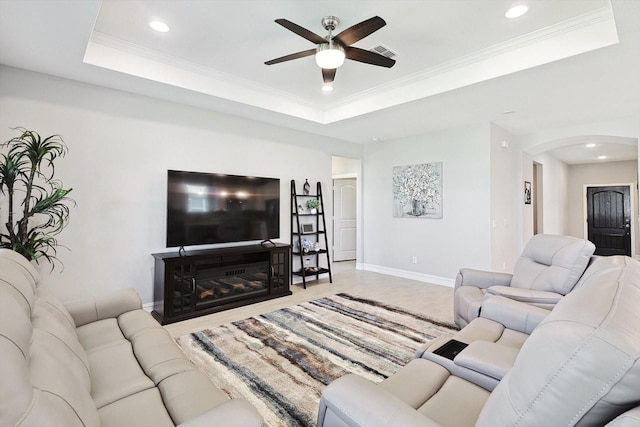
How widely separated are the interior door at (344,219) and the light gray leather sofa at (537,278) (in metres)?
4.38

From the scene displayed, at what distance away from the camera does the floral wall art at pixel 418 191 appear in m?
5.26

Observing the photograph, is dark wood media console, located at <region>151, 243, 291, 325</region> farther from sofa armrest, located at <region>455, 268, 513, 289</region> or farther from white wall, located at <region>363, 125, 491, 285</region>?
sofa armrest, located at <region>455, 268, 513, 289</region>

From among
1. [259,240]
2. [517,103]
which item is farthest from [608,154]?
[259,240]

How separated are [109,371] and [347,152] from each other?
5.21 meters

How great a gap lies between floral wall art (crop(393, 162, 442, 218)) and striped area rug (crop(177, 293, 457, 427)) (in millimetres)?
2212

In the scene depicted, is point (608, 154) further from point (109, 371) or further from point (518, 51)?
point (109, 371)

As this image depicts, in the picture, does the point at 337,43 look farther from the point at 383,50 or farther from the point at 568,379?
the point at 568,379

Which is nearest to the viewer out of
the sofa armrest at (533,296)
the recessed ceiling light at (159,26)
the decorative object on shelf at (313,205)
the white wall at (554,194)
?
the sofa armrest at (533,296)

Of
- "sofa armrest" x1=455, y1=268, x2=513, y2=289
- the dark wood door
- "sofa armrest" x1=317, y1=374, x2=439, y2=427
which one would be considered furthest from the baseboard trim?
the dark wood door

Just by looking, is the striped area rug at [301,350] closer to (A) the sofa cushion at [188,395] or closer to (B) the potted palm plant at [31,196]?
(A) the sofa cushion at [188,395]

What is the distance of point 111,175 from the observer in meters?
3.46

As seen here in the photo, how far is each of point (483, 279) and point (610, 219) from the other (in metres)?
8.45

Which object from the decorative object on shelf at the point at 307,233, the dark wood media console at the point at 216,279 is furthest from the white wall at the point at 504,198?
the dark wood media console at the point at 216,279

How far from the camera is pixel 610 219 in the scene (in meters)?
8.55
